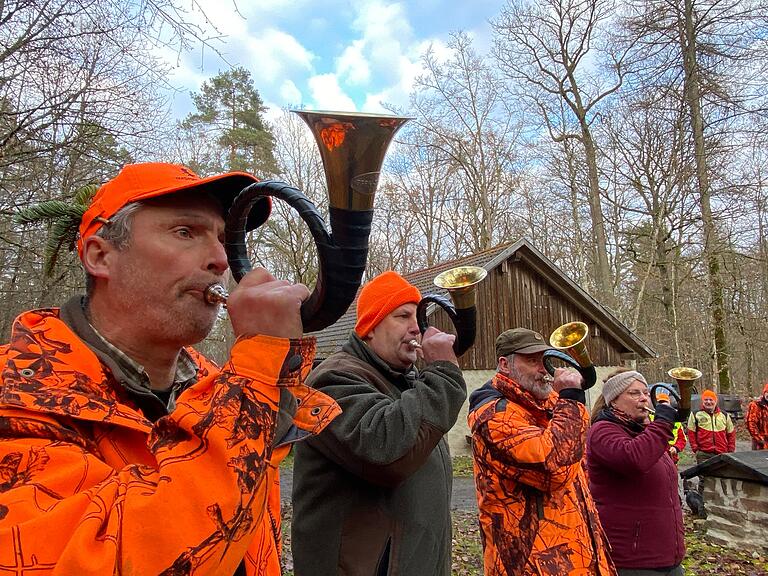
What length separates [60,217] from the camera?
5.69ft

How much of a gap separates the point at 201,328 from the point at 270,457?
1.67 ft

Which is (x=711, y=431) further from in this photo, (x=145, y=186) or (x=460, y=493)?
(x=145, y=186)

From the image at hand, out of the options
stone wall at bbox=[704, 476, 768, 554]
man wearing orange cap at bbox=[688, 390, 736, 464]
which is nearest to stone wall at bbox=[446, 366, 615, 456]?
man wearing orange cap at bbox=[688, 390, 736, 464]

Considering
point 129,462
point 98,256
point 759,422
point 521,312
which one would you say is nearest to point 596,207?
point 521,312

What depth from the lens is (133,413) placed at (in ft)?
4.14

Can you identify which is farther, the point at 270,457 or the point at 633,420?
the point at 633,420

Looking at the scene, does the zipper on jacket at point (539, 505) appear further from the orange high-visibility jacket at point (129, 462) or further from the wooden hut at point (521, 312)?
the wooden hut at point (521, 312)

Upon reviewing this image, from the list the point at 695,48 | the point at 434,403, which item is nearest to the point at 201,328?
the point at 434,403

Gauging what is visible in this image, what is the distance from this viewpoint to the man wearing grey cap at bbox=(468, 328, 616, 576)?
2982 mm

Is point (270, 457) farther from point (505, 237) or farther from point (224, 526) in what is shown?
point (505, 237)

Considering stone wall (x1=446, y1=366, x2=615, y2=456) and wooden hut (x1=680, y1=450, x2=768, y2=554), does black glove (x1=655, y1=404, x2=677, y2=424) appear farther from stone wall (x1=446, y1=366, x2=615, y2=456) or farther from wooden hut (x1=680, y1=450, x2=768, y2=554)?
stone wall (x1=446, y1=366, x2=615, y2=456)

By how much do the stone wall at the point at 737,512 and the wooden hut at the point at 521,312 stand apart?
8507 millimetres

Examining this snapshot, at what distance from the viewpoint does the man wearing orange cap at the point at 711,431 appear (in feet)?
34.3

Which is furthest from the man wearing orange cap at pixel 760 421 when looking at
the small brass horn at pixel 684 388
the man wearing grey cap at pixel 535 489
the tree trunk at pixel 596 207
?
the tree trunk at pixel 596 207
